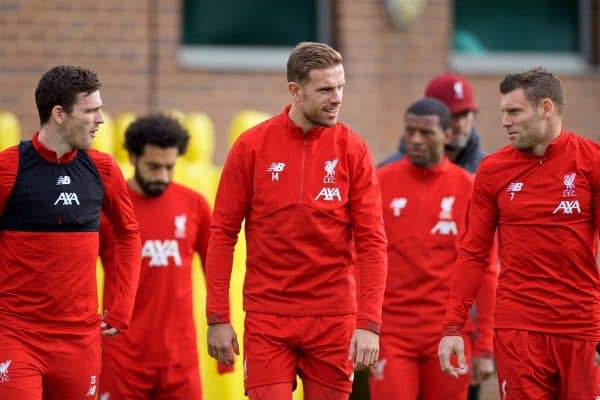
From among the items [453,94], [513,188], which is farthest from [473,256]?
[453,94]

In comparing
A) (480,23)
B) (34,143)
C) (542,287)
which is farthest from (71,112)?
(480,23)

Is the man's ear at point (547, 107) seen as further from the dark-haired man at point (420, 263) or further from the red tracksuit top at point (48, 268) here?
the red tracksuit top at point (48, 268)

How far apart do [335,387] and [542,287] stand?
1127 millimetres

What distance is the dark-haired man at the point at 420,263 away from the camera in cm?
827

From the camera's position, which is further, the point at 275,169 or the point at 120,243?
the point at 120,243

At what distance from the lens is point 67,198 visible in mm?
6582

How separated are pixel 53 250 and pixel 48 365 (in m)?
0.55

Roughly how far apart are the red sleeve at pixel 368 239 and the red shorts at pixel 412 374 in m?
1.64

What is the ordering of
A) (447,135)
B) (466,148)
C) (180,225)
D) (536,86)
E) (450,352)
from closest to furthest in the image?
(536,86), (450,352), (180,225), (447,135), (466,148)

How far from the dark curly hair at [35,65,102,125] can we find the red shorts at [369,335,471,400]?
269 centimetres

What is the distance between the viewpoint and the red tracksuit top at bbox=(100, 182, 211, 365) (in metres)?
8.07

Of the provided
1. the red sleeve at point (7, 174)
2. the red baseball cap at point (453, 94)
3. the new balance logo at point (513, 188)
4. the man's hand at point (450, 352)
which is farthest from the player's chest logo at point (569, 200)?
the red baseball cap at point (453, 94)

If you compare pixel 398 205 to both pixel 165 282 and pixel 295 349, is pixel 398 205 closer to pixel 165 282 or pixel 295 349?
pixel 165 282

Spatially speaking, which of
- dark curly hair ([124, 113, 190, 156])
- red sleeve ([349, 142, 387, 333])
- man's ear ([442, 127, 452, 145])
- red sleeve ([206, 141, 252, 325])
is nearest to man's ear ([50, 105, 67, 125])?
red sleeve ([206, 141, 252, 325])
